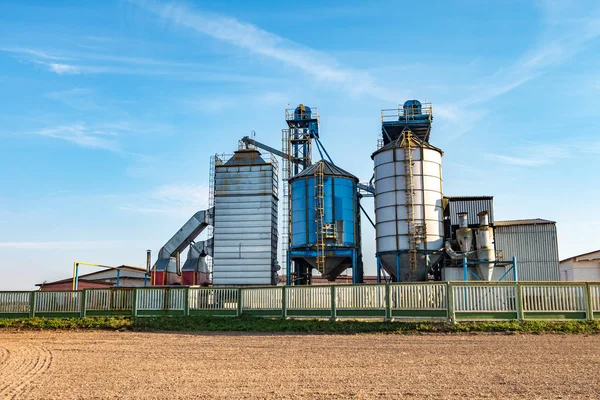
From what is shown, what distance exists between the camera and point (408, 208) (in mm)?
30922

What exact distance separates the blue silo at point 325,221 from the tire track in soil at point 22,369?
17641mm

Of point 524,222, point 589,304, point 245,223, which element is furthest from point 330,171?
point 589,304

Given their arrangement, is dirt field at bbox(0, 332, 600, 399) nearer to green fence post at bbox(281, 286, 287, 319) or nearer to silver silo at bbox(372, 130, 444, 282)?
green fence post at bbox(281, 286, 287, 319)

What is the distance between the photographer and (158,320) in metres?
24.0

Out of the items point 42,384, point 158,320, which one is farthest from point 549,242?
point 42,384

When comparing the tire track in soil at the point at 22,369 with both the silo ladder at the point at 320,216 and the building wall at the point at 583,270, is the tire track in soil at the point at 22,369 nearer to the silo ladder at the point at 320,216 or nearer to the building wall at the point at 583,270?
the silo ladder at the point at 320,216

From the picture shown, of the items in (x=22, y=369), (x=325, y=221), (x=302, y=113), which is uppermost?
(x=302, y=113)

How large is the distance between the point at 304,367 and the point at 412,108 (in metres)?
25.2

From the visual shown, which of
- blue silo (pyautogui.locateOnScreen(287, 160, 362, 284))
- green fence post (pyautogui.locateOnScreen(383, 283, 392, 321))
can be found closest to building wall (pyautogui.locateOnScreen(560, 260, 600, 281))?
blue silo (pyautogui.locateOnScreen(287, 160, 362, 284))

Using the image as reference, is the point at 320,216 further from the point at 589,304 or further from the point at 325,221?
the point at 589,304

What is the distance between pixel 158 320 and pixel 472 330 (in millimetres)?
12793

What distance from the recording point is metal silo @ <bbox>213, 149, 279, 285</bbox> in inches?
1478

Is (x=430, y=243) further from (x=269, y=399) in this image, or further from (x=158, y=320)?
(x=269, y=399)

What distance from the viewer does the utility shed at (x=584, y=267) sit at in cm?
4366
